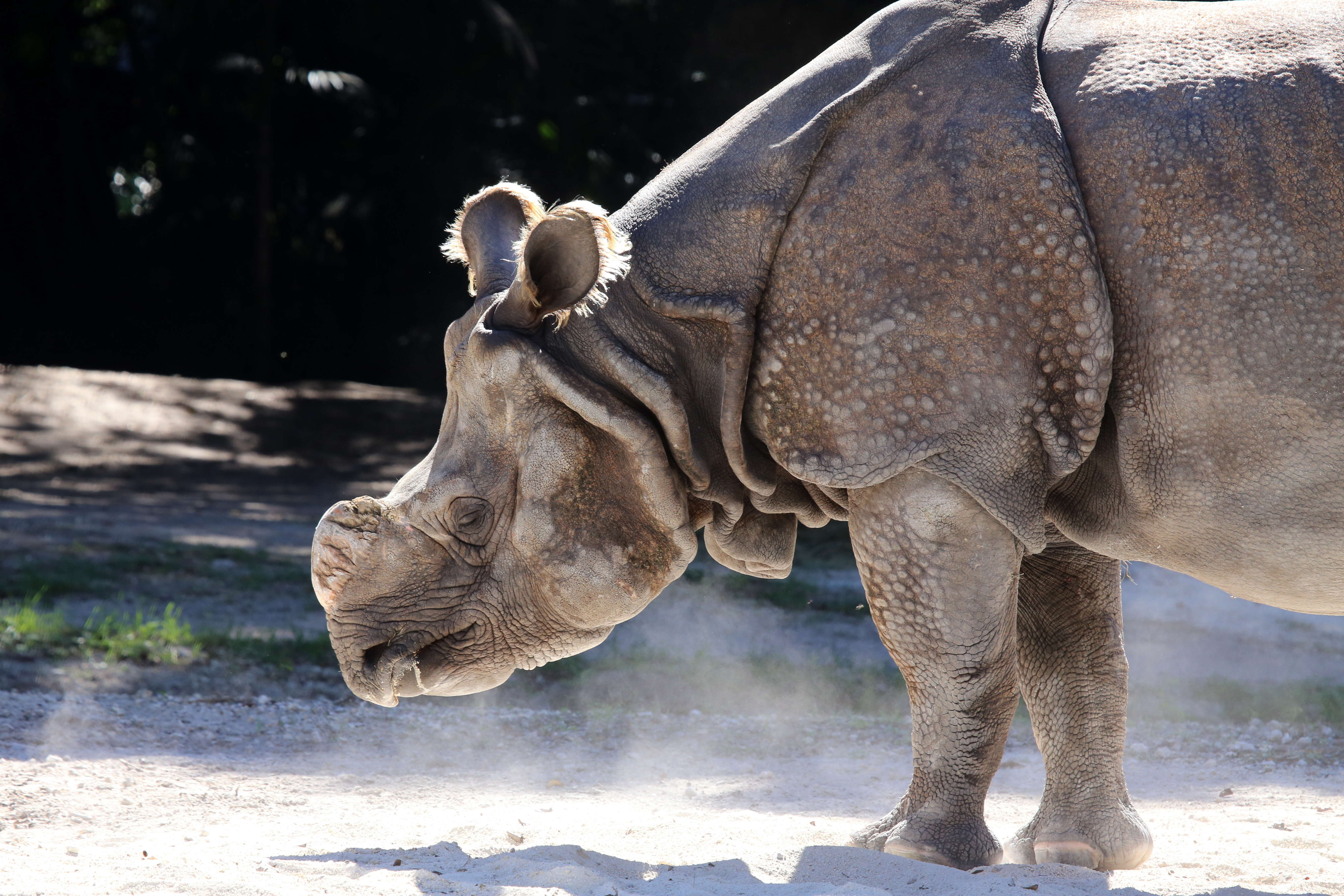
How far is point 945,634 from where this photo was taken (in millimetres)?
3396

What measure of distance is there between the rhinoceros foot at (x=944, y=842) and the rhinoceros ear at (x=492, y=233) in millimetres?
1910

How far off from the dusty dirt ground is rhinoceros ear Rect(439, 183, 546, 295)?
1686 mm

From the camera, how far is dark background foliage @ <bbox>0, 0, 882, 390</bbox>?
52.9ft

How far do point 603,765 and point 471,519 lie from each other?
6.88ft

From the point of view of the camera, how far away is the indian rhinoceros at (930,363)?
122 inches

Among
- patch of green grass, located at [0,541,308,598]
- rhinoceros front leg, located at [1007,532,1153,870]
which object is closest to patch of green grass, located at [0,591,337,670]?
patch of green grass, located at [0,541,308,598]

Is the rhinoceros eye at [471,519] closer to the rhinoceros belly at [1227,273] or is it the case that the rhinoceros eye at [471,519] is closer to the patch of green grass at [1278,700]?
the rhinoceros belly at [1227,273]

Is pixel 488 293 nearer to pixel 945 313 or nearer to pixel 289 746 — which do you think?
pixel 945 313

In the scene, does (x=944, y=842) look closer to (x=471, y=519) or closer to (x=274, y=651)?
(x=471, y=519)

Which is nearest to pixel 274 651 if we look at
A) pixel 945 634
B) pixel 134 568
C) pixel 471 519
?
pixel 134 568

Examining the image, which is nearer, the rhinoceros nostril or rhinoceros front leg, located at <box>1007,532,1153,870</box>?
the rhinoceros nostril

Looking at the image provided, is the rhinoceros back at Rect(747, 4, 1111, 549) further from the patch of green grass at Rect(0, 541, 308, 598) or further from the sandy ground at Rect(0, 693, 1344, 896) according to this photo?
the patch of green grass at Rect(0, 541, 308, 598)

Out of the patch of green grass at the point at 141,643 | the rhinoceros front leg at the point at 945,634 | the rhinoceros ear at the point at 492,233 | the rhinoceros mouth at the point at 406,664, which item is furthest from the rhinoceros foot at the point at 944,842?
the patch of green grass at the point at 141,643

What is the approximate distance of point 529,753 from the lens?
18.7 ft
